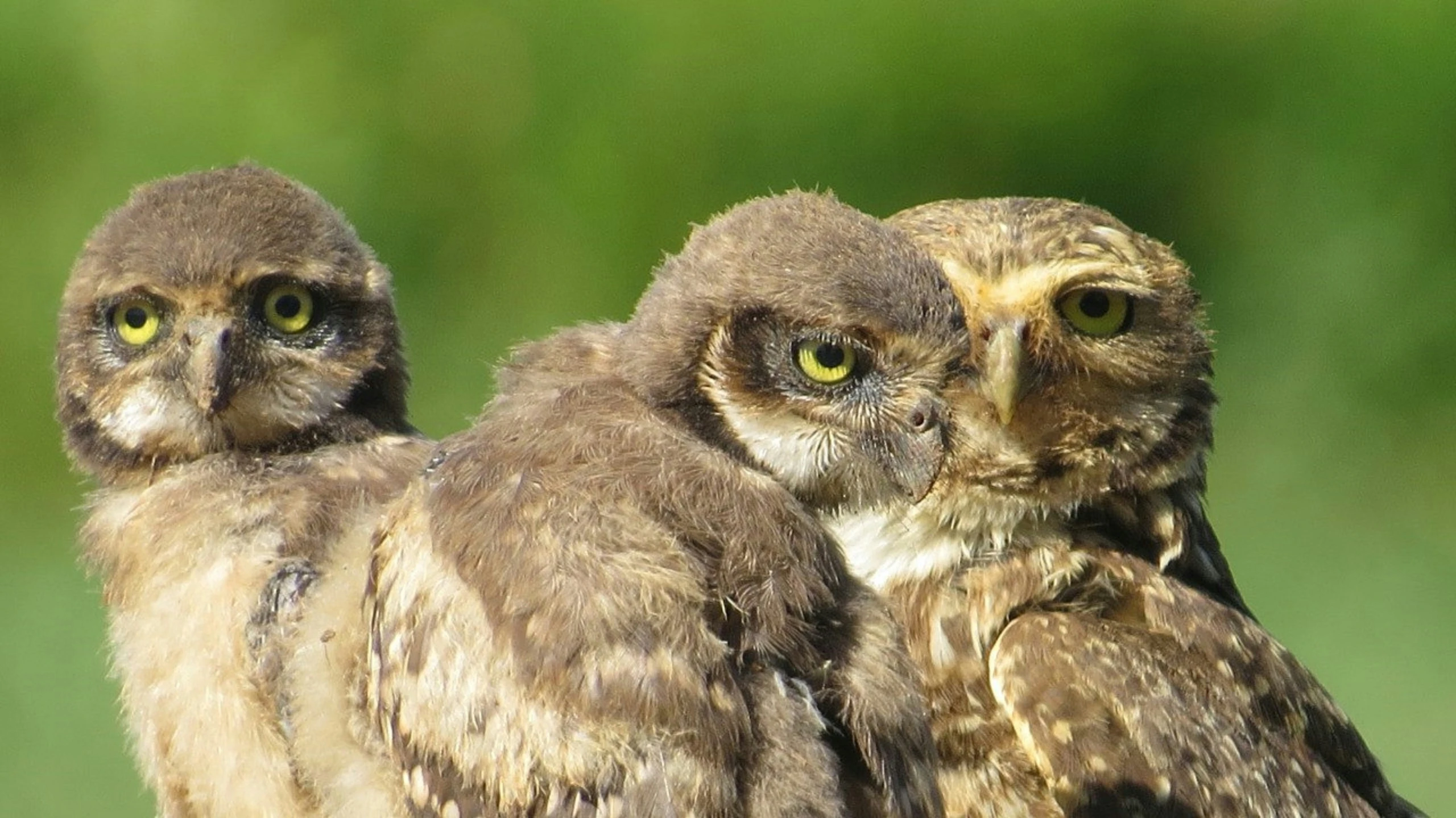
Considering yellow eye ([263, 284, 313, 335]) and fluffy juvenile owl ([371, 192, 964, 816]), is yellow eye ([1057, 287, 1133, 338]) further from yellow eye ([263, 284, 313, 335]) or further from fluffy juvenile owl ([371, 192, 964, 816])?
yellow eye ([263, 284, 313, 335])

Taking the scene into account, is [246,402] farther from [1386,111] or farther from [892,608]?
[1386,111]

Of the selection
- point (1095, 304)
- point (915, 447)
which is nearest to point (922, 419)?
point (915, 447)

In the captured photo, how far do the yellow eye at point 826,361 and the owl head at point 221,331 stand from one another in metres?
1.28

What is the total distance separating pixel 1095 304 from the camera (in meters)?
3.76

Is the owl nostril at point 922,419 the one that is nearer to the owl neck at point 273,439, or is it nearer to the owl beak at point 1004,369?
the owl beak at point 1004,369

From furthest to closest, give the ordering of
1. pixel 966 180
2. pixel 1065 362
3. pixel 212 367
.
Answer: pixel 966 180 < pixel 212 367 < pixel 1065 362

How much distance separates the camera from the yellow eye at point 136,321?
4.23m

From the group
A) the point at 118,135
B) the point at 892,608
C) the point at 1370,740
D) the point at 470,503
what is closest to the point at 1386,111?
the point at 1370,740

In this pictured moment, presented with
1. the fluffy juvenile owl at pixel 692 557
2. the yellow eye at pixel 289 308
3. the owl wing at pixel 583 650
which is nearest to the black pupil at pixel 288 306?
the yellow eye at pixel 289 308

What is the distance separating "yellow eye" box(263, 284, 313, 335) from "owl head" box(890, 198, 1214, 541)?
1.20 metres

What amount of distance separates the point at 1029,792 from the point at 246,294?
1.74 meters

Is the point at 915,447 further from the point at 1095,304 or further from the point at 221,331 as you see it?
the point at 221,331

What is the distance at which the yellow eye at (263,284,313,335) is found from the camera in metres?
4.23

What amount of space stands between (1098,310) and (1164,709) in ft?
2.23
